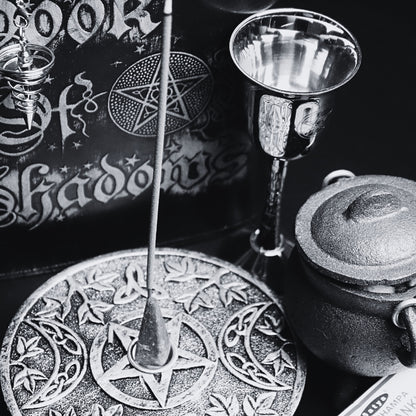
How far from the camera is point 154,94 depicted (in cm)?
101

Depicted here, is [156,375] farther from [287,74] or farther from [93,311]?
[287,74]

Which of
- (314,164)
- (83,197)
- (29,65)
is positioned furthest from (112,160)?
(314,164)

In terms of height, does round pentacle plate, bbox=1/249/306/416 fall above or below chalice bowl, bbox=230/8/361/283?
below

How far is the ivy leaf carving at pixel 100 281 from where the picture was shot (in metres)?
1.00

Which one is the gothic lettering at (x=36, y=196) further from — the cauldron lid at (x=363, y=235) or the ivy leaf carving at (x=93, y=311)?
the cauldron lid at (x=363, y=235)

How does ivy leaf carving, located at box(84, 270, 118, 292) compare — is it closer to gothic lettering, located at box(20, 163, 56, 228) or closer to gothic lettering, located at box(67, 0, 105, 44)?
gothic lettering, located at box(20, 163, 56, 228)

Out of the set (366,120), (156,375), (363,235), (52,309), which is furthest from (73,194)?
(366,120)

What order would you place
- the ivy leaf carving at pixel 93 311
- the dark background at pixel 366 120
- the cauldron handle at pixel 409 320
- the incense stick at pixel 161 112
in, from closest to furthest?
the incense stick at pixel 161 112
the cauldron handle at pixel 409 320
the ivy leaf carving at pixel 93 311
the dark background at pixel 366 120

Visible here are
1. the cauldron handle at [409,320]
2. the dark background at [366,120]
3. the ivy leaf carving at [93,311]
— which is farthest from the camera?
the dark background at [366,120]

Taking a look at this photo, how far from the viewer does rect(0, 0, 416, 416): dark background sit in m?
1.17

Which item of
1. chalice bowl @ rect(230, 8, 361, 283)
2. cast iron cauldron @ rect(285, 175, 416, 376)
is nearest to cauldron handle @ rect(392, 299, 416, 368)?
cast iron cauldron @ rect(285, 175, 416, 376)

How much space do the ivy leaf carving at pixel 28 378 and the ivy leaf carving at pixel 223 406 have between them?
0.58 ft

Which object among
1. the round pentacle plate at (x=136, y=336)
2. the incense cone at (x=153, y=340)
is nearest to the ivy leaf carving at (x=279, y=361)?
the round pentacle plate at (x=136, y=336)

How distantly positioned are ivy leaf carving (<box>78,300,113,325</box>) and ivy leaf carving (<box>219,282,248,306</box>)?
13 cm
